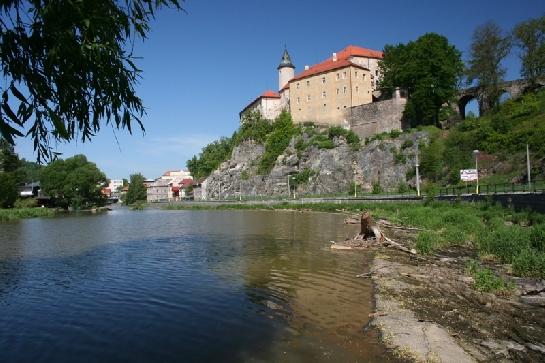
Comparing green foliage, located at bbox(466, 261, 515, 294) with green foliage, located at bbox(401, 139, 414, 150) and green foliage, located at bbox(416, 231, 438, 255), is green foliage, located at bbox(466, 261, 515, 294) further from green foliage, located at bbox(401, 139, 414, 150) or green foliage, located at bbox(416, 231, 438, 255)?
green foliage, located at bbox(401, 139, 414, 150)

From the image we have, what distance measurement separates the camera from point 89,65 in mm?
4758

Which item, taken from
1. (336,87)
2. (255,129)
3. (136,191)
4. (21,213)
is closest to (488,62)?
(336,87)

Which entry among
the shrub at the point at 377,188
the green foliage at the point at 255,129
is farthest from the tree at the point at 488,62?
the green foliage at the point at 255,129

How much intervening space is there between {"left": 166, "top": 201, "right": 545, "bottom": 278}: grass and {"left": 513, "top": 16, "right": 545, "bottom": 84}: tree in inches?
1412

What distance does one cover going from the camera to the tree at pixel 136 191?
155 metres

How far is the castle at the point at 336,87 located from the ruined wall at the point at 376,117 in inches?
64.9

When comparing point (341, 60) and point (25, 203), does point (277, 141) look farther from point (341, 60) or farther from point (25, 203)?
point (25, 203)

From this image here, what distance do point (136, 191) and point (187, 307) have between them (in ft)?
497

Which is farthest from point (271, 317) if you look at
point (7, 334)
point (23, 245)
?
point (23, 245)

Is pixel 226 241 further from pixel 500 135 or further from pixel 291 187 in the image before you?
pixel 291 187

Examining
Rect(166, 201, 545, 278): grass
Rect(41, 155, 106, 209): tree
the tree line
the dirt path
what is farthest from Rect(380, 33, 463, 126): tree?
Rect(41, 155, 106, 209): tree

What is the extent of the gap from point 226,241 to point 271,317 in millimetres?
17571

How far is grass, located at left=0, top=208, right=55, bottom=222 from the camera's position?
58.8 m

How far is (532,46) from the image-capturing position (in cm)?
6412
